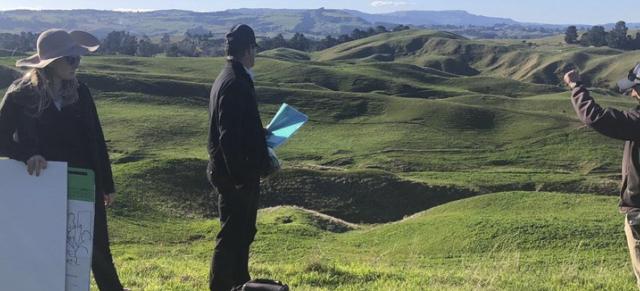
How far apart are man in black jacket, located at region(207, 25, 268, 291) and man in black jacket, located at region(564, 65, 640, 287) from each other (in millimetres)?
2488

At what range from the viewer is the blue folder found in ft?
19.5

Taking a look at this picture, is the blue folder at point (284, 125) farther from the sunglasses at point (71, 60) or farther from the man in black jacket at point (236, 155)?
the sunglasses at point (71, 60)

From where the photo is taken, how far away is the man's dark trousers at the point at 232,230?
5707 millimetres

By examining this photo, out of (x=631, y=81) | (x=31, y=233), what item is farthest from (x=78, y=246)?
(x=631, y=81)

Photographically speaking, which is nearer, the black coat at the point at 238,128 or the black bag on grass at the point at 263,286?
the black bag on grass at the point at 263,286

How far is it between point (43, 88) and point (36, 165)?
65 centimetres

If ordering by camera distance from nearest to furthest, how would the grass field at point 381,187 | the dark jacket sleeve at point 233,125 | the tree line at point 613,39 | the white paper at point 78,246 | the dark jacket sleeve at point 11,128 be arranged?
1. the white paper at point 78,246
2. the dark jacket sleeve at point 11,128
3. the dark jacket sleeve at point 233,125
4. the grass field at point 381,187
5. the tree line at point 613,39

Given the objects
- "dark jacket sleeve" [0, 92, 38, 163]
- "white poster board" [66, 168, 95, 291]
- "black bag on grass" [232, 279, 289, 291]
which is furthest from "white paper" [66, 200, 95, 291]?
"black bag on grass" [232, 279, 289, 291]

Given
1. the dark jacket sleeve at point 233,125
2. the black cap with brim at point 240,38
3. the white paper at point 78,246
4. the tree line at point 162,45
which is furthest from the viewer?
the tree line at point 162,45

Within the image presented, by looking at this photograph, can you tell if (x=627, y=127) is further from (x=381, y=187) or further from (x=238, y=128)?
(x=381, y=187)

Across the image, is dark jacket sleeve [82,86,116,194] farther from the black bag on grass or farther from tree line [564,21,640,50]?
tree line [564,21,640,50]

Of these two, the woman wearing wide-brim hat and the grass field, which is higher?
the woman wearing wide-brim hat

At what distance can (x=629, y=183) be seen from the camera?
208 inches

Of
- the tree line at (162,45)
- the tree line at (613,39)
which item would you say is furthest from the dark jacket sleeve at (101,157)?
the tree line at (613,39)
